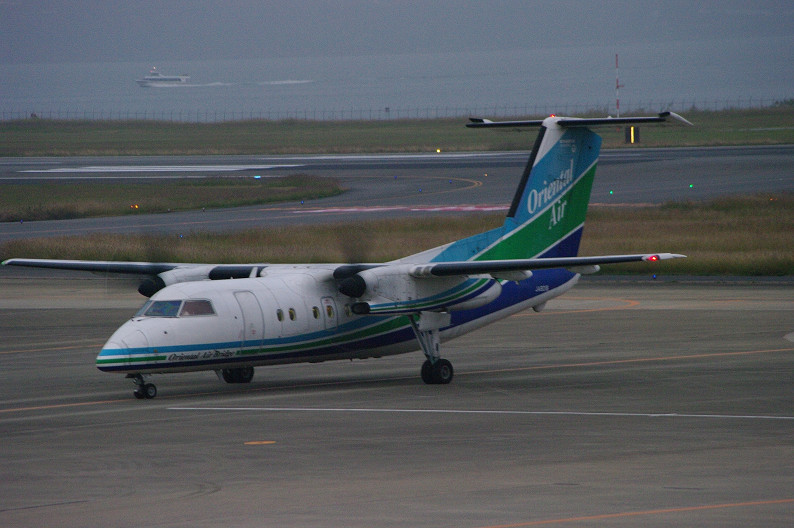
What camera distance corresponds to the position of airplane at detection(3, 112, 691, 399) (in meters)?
20.7

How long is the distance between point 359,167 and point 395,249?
45464mm

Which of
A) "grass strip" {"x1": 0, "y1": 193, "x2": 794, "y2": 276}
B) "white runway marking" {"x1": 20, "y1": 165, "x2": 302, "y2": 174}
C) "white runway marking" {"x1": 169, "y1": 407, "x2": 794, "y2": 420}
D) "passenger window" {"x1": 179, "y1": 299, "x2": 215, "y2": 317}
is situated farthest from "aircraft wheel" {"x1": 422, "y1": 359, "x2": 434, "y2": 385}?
"white runway marking" {"x1": 20, "y1": 165, "x2": 302, "y2": 174}

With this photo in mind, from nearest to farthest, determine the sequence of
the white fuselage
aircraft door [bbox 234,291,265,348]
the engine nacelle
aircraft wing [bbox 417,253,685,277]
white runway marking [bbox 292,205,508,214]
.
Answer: the white fuselage < aircraft door [bbox 234,291,265,348] < aircraft wing [bbox 417,253,685,277] < the engine nacelle < white runway marking [bbox 292,205,508,214]

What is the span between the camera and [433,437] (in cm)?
1677

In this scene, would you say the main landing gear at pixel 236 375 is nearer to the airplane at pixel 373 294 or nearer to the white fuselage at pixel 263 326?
the airplane at pixel 373 294

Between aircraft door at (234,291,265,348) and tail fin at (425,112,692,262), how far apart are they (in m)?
4.22

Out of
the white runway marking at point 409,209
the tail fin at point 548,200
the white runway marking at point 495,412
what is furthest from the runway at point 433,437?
the white runway marking at point 409,209

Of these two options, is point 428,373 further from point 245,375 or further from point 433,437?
point 433,437

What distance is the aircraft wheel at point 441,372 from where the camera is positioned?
2291cm

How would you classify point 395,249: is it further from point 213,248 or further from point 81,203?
point 81,203

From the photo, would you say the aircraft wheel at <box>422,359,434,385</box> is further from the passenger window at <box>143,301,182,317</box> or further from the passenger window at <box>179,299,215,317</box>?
the passenger window at <box>143,301,182,317</box>

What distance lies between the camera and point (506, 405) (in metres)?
20.0

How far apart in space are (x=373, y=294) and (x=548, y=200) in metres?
5.23

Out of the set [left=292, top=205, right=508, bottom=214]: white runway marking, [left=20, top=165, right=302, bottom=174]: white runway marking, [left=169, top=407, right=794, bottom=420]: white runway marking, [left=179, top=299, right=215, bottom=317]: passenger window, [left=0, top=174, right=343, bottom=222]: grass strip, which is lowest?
[left=169, top=407, right=794, bottom=420]: white runway marking
